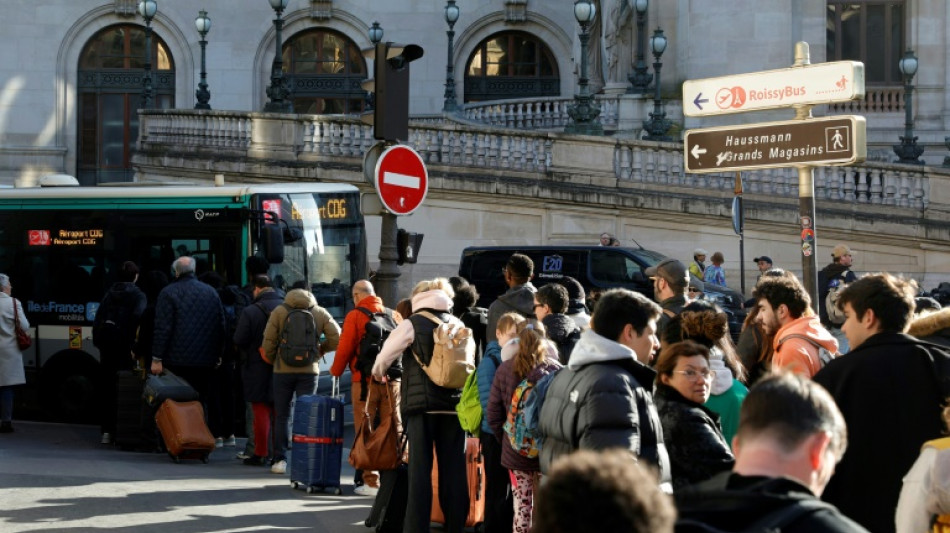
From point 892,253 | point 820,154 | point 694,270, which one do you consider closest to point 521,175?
point 694,270

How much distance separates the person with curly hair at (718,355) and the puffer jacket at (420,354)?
2.37 metres

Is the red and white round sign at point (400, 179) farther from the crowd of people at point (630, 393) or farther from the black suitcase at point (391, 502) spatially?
the black suitcase at point (391, 502)

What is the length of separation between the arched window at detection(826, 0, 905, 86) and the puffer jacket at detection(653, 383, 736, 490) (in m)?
30.6

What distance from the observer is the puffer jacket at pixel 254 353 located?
13.5 metres

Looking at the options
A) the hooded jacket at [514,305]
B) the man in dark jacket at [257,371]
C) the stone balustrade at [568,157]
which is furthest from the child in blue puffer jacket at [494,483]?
the stone balustrade at [568,157]

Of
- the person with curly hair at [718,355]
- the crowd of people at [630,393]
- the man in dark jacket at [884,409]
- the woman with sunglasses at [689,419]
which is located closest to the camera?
the crowd of people at [630,393]

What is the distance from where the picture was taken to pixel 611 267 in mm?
22984

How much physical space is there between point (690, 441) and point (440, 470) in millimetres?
3971

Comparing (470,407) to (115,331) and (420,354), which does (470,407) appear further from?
(115,331)

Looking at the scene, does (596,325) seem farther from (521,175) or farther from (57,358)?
(521,175)

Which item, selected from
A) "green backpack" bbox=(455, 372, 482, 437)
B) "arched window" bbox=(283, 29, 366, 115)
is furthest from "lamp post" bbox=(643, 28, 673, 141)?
"green backpack" bbox=(455, 372, 482, 437)

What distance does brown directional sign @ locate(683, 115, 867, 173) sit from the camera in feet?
32.4

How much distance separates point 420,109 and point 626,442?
136 ft

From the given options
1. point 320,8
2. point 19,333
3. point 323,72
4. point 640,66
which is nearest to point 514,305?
point 19,333
